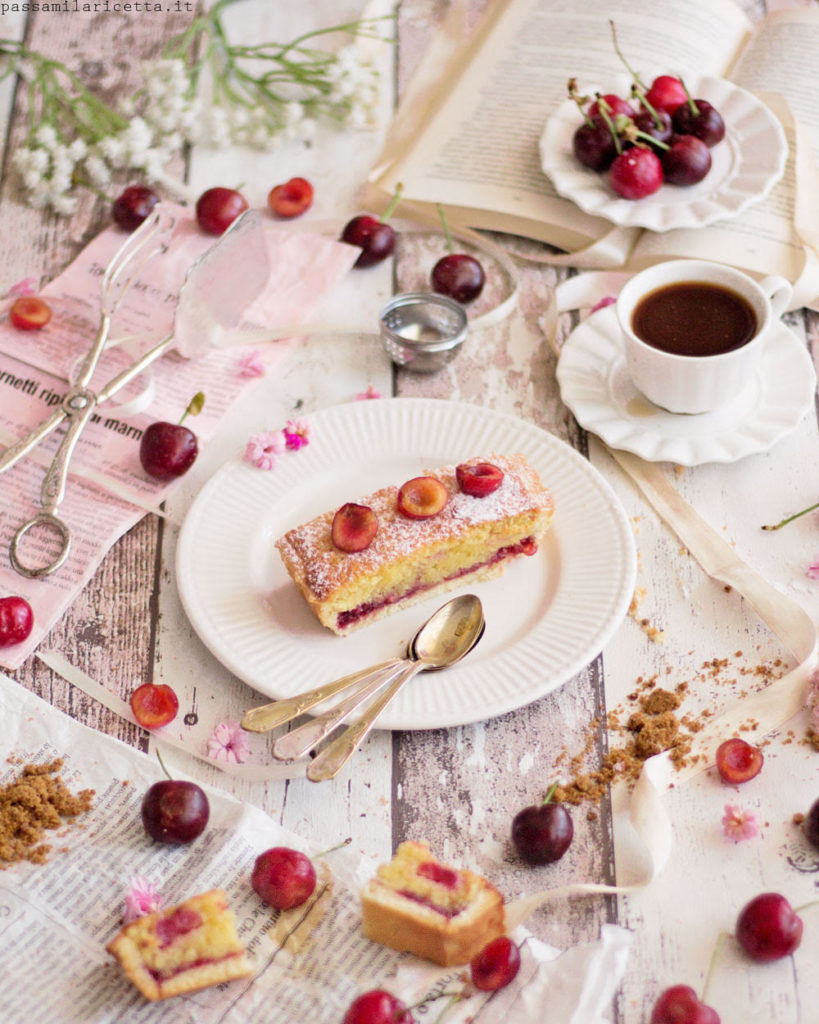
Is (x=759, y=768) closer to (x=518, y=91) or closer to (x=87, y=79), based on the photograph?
(x=518, y=91)

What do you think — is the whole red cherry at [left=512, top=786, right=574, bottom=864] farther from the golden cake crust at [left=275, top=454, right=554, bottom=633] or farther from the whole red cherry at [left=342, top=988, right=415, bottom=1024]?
the golden cake crust at [left=275, top=454, right=554, bottom=633]

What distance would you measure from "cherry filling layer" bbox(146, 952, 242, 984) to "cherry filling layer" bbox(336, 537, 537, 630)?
768 millimetres

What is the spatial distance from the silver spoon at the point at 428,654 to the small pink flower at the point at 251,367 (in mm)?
990

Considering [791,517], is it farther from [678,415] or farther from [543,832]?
[543,832]

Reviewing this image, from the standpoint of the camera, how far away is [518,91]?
367 cm

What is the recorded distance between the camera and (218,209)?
11.1 ft

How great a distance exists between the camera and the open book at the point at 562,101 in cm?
324

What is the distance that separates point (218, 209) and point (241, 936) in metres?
2.22

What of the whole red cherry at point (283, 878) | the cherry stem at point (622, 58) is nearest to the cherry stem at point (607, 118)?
the cherry stem at point (622, 58)

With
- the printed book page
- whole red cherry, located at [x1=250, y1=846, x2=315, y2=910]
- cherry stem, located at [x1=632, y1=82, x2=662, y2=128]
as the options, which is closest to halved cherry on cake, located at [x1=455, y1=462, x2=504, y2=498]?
whole red cherry, located at [x1=250, y1=846, x2=315, y2=910]

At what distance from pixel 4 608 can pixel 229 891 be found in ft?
2.82

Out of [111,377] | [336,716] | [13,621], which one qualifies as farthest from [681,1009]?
[111,377]

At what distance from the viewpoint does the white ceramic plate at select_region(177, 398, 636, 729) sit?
231cm

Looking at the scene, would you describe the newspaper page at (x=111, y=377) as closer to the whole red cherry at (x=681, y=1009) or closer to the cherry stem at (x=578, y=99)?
the cherry stem at (x=578, y=99)
